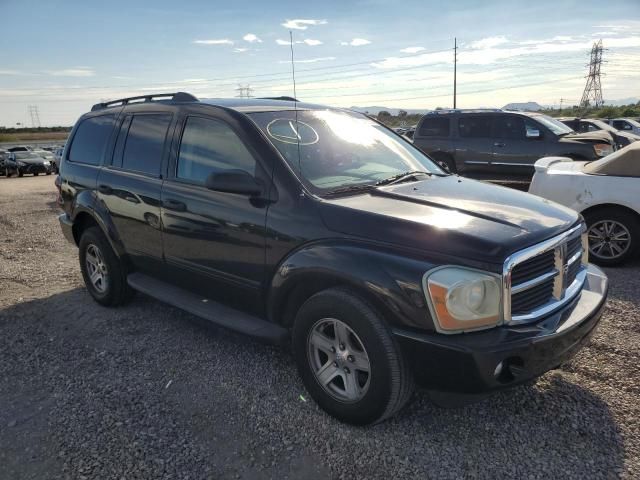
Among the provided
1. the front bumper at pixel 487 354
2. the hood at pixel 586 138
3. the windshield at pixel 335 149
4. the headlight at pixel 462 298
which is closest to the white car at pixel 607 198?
the windshield at pixel 335 149

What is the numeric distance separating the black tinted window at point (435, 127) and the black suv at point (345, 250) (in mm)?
7358

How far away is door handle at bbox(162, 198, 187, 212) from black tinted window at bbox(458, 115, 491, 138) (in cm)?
862

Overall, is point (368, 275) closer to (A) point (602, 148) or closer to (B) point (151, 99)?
(B) point (151, 99)

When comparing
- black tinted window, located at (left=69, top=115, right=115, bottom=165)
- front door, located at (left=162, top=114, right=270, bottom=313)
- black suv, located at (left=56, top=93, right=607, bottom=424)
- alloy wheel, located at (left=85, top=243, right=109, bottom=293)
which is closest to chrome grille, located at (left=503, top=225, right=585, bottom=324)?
black suv, located at (left=56, top=93, right=607, bottom=424)

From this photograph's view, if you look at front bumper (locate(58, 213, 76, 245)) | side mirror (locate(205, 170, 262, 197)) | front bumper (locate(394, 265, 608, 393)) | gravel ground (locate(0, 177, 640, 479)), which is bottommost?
gravel ground (locate(0, 177, 640, 479))

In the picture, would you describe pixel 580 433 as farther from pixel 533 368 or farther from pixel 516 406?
pixel 533 368

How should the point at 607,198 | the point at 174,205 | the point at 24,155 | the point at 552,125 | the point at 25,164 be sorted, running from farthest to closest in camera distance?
the point at 24,155 < the point at 25,164 < the point at 552,125 < the point at 607,198 < the point at 174,205

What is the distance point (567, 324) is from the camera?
2637 millimetres

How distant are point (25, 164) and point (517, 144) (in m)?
27.2

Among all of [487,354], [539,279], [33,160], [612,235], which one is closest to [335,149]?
[539,279]

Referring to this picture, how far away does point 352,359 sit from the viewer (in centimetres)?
279

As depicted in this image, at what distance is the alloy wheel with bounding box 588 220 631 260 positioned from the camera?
5.64 metres

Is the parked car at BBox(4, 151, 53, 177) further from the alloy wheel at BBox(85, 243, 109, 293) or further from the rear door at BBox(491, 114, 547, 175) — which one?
the alloy wheel at BBox(85, 243, 109, 293)

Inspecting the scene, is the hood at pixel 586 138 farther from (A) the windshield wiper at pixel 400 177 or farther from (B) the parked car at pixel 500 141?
(A) the windshield wiper at pixel 400 177
